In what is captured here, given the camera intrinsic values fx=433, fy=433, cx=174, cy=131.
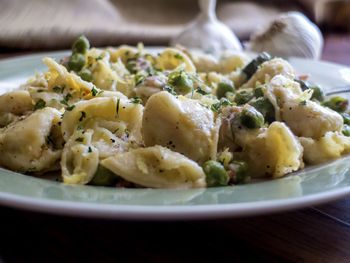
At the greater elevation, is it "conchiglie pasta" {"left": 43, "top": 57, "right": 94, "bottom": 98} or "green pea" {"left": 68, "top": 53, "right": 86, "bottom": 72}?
"conchiglie pasta" {"left": 43, "top": 57, "right": 94, "bottom": 98}

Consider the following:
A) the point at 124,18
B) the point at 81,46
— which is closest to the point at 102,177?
the point at 81,46

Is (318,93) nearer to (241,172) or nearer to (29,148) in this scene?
(241,172)

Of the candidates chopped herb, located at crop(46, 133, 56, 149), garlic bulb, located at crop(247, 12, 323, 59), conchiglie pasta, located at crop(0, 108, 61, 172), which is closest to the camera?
conchiglie pasta, located at crop(0, 108, 61, 172)

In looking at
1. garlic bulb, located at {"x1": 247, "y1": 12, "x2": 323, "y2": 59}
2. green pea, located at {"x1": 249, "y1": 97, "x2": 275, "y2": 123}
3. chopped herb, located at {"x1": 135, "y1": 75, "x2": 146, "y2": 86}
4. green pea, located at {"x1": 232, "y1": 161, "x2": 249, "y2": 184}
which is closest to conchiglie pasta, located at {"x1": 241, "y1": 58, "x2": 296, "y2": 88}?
green pea, located at {"x1": 249, "y1": 97, "x2": 275, "y2": 123}

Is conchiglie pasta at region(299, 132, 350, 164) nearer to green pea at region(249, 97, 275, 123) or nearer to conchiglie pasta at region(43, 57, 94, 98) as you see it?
green pea at region(249, 97, 275, 123)

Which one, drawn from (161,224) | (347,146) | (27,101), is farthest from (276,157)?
(27,101)

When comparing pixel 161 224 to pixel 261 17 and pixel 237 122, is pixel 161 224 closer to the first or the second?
pixel 237 122

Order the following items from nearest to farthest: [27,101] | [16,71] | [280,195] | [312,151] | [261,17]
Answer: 1. [280,195]
2. [312,151]
3. [27,101]
4. [16,71]
5. [261,17]
